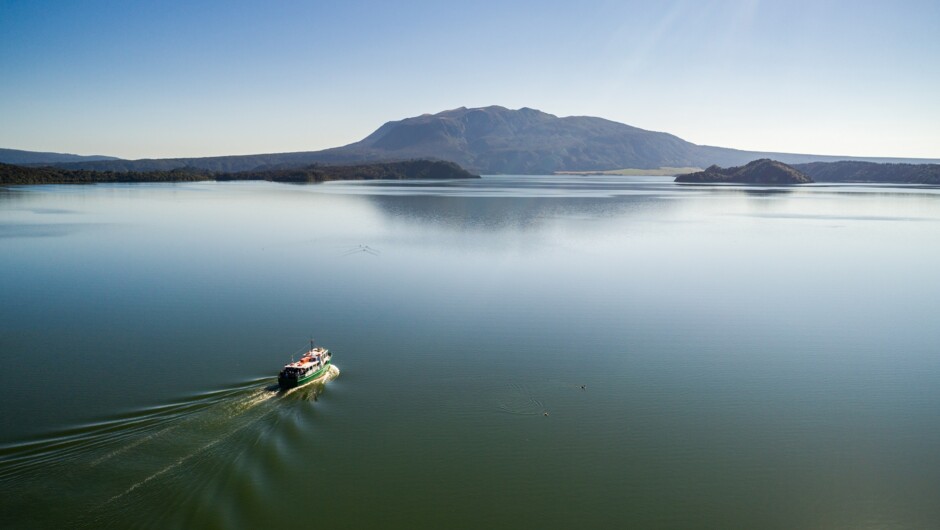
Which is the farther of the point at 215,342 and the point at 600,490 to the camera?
the point at 215,342

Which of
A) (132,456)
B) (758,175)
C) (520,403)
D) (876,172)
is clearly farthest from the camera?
(876,172)

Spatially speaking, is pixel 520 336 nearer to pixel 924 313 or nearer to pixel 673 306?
pixel 673 306

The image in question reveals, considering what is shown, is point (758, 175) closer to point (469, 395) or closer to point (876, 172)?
point (876, 172)

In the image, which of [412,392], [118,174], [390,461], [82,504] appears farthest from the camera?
[118,174]

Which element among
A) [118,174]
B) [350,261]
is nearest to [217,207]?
[350,261]

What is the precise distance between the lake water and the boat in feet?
0.94

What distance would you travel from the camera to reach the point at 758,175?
446ft

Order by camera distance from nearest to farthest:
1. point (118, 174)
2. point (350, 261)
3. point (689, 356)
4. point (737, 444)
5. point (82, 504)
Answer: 1. point (82, 504)
2. point (737, 444)
3. point (689, 356)
4. point (350, 261)
5. point (118, 174)

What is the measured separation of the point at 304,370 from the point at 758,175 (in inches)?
5857

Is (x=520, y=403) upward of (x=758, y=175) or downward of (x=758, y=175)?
downward

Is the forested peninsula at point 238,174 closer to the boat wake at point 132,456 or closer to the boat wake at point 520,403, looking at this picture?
the boat wake at point 132,456

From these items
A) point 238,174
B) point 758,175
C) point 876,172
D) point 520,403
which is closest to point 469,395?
point 520,403

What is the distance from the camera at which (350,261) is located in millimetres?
26781

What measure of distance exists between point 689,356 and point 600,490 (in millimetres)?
6901
